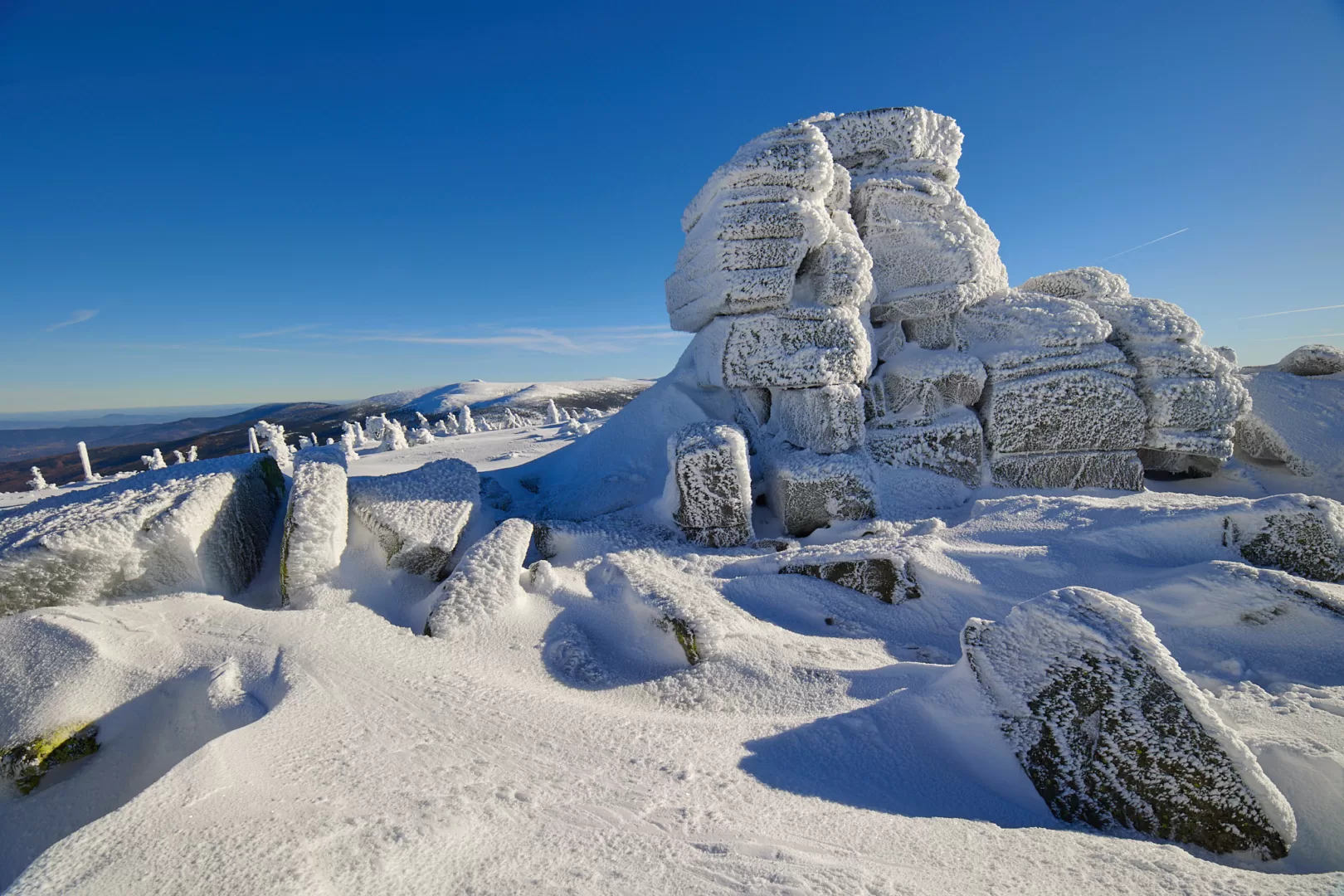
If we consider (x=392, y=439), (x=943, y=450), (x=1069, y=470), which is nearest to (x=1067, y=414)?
(x=1069, y=470)

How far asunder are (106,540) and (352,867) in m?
2.76

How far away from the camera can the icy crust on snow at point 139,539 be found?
10.0 feet

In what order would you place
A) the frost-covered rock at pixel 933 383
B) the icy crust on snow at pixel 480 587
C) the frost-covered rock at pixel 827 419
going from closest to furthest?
1. the icy crust on snow at pixel 480 587
2. the frost-covered rock at pixel 827 419
3. the frost-covered rock at pixel 933 383

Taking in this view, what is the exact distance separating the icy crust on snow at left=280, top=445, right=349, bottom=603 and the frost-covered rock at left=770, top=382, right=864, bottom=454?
3.88 metres

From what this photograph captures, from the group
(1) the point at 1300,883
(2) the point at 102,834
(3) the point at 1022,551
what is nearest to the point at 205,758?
(2) the point at 102,834

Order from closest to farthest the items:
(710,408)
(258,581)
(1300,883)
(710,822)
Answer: (1300,883) < (710,822) < (258,581) < (710,408)

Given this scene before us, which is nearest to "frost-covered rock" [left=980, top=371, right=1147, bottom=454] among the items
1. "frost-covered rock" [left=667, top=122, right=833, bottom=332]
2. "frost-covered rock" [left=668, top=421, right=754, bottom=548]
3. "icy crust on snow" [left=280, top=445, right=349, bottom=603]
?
"frost-covered rock" [left=667, top=122, right=833, bottom=332]

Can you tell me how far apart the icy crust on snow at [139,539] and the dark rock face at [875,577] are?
12.8 feet

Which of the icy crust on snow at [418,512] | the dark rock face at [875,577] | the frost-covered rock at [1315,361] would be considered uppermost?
the frost-covered rock at [1315,361]

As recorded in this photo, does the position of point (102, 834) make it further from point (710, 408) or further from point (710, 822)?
point (710, 408)

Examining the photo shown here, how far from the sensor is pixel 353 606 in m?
3.45

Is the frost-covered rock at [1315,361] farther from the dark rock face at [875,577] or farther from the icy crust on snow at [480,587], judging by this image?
the icy crust on snow at [480,587]

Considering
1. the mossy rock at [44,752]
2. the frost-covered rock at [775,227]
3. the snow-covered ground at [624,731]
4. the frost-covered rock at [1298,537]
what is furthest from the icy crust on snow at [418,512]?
the frost-covered rock at [1298,537]

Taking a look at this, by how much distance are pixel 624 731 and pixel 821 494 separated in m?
3.11
